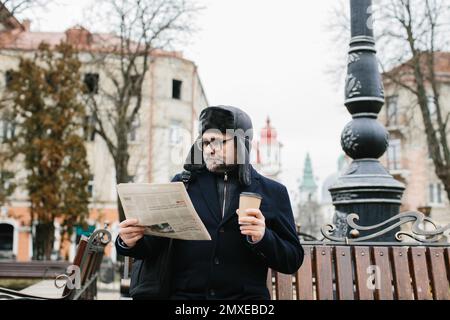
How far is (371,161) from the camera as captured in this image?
5.32 meters

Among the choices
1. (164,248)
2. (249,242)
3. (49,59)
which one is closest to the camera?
(249,242)

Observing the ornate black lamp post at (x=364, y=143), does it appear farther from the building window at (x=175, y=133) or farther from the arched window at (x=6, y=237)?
the arched window at (x=6, y=237)

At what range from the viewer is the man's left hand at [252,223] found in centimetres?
249

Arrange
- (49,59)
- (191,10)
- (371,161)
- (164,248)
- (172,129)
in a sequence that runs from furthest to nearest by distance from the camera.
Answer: (172,129), (49,59), (191,10), (371,161), (164,248)

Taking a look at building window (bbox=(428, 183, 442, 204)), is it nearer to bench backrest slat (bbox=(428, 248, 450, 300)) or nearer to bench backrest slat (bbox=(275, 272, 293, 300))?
bench backrest slat (bbox=(428, 248, 450, 300))

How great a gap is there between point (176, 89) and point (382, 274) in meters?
35.5

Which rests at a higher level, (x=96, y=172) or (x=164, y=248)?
(x=96, y=172)

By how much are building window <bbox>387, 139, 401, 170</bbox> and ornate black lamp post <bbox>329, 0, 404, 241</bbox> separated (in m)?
35.7

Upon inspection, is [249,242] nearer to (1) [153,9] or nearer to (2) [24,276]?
(2) [24,276]

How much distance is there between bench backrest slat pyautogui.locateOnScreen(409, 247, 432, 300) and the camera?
12.1 feet

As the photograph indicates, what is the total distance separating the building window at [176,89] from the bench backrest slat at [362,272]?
114 ft

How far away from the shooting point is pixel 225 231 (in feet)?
9.11
